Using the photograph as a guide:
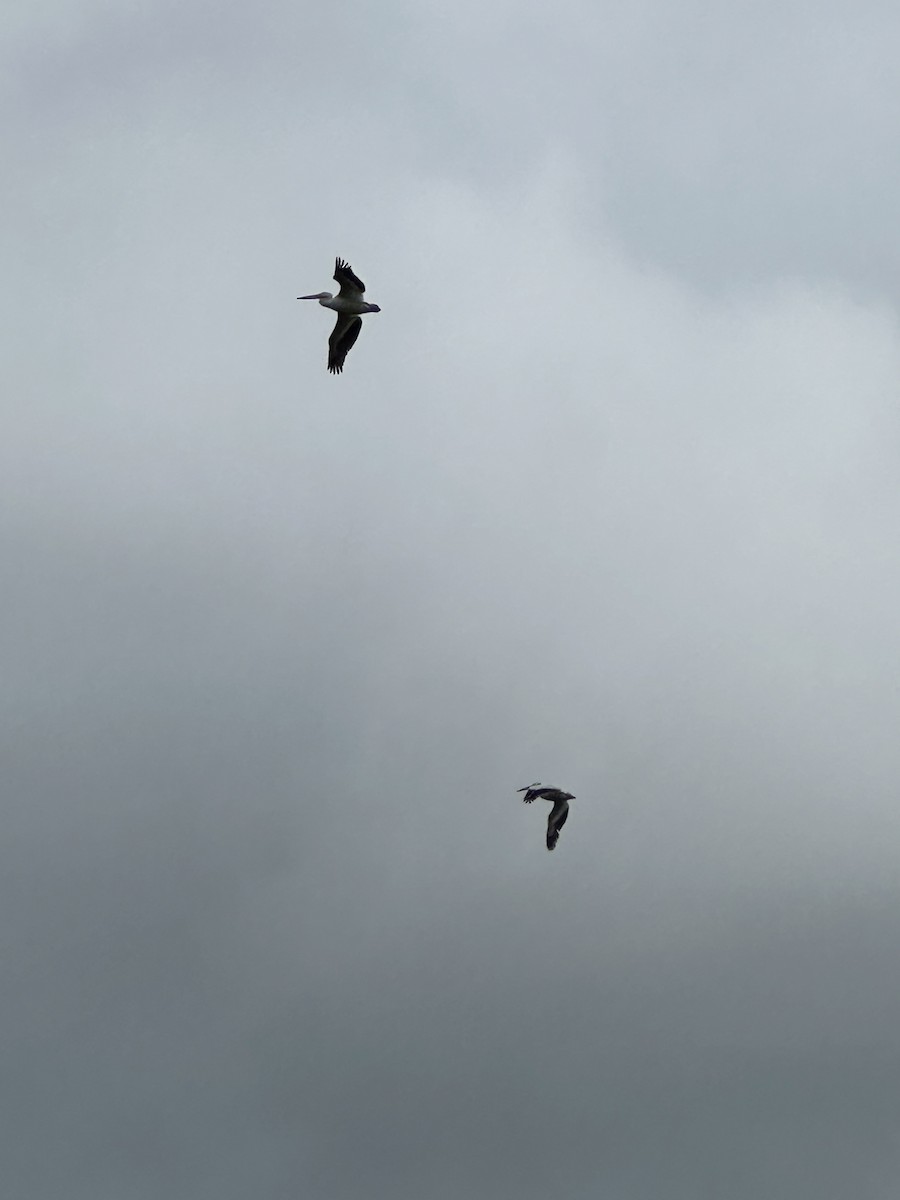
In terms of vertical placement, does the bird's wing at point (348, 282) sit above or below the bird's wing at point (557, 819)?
above

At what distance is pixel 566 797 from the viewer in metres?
106

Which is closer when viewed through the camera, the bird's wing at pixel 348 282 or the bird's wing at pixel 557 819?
the bird's wing at pixel 348 282

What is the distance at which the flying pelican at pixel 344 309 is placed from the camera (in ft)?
290

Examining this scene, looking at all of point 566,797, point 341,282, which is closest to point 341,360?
point 341,282

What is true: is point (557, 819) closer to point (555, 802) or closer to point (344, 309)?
point (555, 802)

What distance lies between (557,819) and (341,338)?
3228 centimetres

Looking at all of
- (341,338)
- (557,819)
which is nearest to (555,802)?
(557,819)

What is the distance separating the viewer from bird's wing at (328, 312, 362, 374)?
94.3m

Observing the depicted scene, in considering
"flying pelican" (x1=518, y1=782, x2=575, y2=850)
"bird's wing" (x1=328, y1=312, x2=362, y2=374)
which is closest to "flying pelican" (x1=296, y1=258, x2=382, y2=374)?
"bird's wing" (x1=328, y1=312, x2=362, y2=374)

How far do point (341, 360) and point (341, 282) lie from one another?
7343 mm

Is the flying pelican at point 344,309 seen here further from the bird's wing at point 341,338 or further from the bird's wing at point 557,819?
the bird's wing at point 557,819

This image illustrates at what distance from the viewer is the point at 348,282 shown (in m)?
88.8

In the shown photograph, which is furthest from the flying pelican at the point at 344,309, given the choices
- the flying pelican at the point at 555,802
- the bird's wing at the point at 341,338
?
the flying pelican at the point at 555,802

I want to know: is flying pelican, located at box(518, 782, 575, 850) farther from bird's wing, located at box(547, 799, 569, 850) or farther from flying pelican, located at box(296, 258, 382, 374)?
flying pelican, located at box(296, 258, 382, 374)
